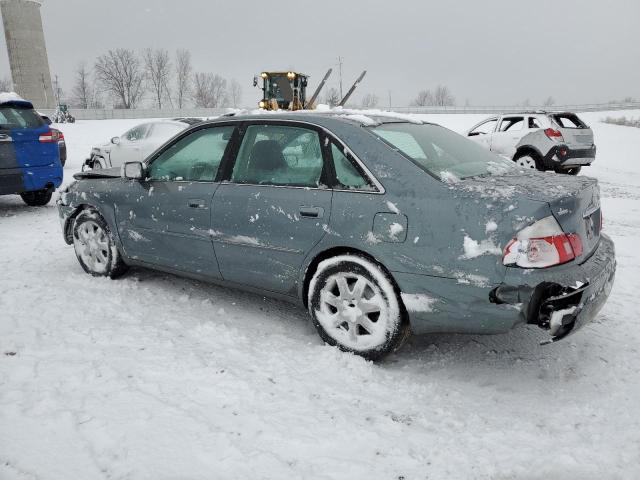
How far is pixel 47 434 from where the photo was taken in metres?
2.35

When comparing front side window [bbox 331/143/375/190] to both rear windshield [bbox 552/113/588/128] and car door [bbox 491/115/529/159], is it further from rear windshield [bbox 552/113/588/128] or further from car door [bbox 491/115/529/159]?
rear windshield [bbox 552/113/588/128]

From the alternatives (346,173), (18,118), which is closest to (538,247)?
(346,173)

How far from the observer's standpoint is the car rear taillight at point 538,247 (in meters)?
2.53

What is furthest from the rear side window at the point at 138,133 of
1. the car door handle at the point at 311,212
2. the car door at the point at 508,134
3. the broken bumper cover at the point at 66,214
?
the car door handle at the point at 311,212

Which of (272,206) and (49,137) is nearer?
(272,206)

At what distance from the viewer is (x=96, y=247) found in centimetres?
469

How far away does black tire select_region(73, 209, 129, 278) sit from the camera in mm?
4566

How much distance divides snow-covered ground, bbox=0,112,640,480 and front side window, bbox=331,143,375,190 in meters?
1.09

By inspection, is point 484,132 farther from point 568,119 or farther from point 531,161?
point 568,119

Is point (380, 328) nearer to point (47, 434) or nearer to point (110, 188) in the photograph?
point (47, 434)

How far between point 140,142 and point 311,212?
9.08 m

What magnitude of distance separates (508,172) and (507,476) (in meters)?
1.97

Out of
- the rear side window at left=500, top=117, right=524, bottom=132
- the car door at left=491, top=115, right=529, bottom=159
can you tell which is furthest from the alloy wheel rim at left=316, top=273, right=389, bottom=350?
the rear side window at left=500, top=117, right=524, bottom=132

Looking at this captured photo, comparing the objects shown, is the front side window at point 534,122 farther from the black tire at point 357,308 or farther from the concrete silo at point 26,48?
the concrete silo at point 26,48
